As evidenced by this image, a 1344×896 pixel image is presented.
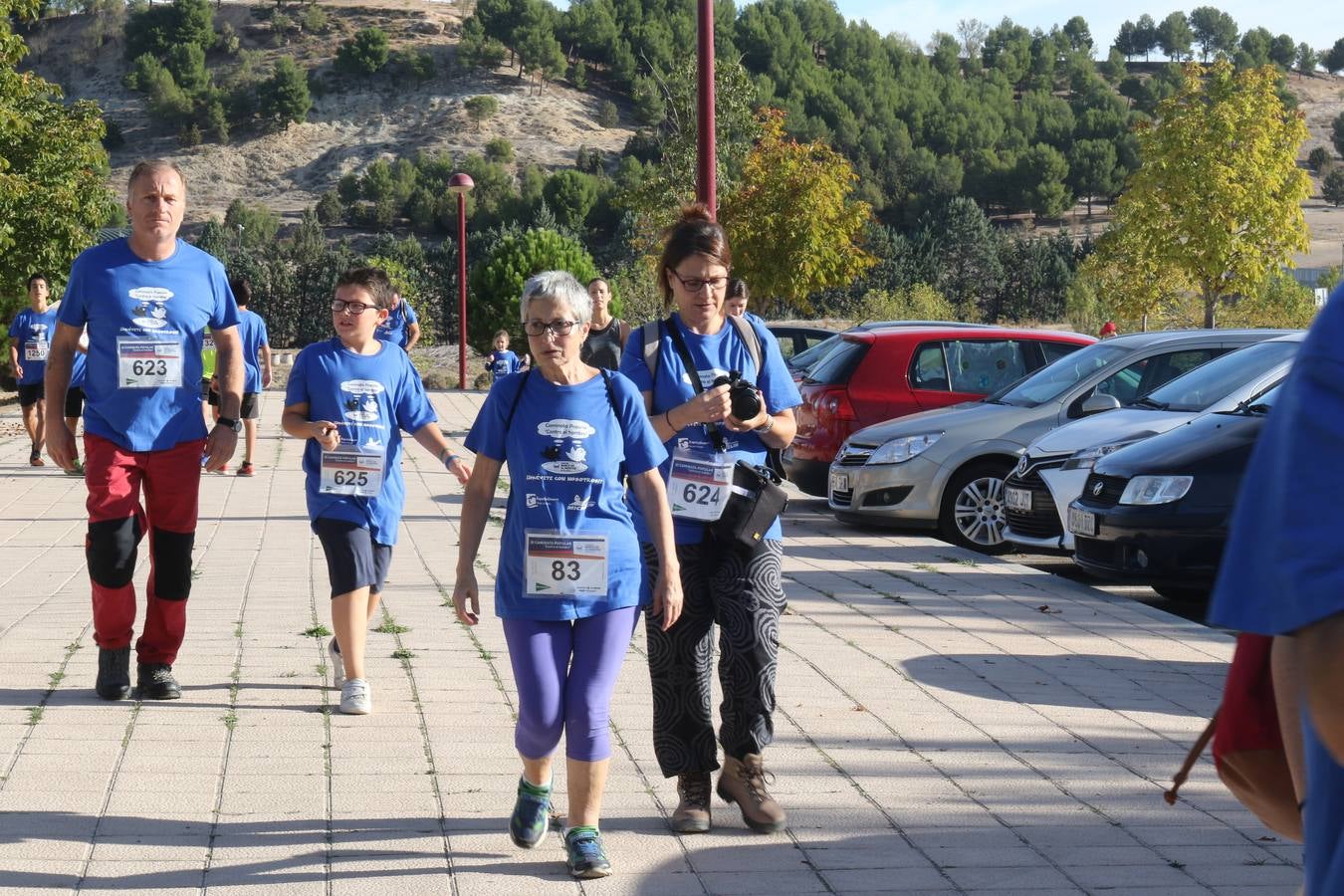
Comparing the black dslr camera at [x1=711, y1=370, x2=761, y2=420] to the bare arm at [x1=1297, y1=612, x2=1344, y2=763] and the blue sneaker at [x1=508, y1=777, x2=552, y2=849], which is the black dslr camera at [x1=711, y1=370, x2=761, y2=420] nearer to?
the blue sneaker at [x1=508, y1=777, x2=552, y2=849]

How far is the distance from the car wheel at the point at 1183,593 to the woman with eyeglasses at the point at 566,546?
233 inches

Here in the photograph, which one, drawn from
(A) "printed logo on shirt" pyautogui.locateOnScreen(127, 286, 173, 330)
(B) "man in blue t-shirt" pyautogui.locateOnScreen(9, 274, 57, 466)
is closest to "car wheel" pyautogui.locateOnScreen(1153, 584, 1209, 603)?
(A) "printed logo on shirt" pyautogui.locateOnScreen(127, 286, 173, 330)

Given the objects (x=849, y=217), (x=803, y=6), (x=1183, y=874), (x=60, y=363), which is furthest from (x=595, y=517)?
(x=803, y=6)

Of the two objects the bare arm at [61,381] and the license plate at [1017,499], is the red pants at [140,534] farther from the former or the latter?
the license plate at [1017,499]

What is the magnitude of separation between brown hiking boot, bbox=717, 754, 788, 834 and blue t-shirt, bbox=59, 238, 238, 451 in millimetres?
2650

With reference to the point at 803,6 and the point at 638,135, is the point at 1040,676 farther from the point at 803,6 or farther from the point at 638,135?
the point at 803,6

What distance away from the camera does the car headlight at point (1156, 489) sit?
9.10 metres

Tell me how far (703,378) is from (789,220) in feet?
105

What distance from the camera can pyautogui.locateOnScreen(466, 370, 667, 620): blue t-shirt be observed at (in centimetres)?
436

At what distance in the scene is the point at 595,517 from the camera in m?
4.39

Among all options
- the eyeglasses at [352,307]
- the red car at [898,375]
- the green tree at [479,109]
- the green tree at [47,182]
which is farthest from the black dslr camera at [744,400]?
the green tree at [479,109]

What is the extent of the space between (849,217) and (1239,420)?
2803 centimetres

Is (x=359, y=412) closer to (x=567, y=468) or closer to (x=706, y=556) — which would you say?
(x=706, y=556)

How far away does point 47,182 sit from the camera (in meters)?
27.9
